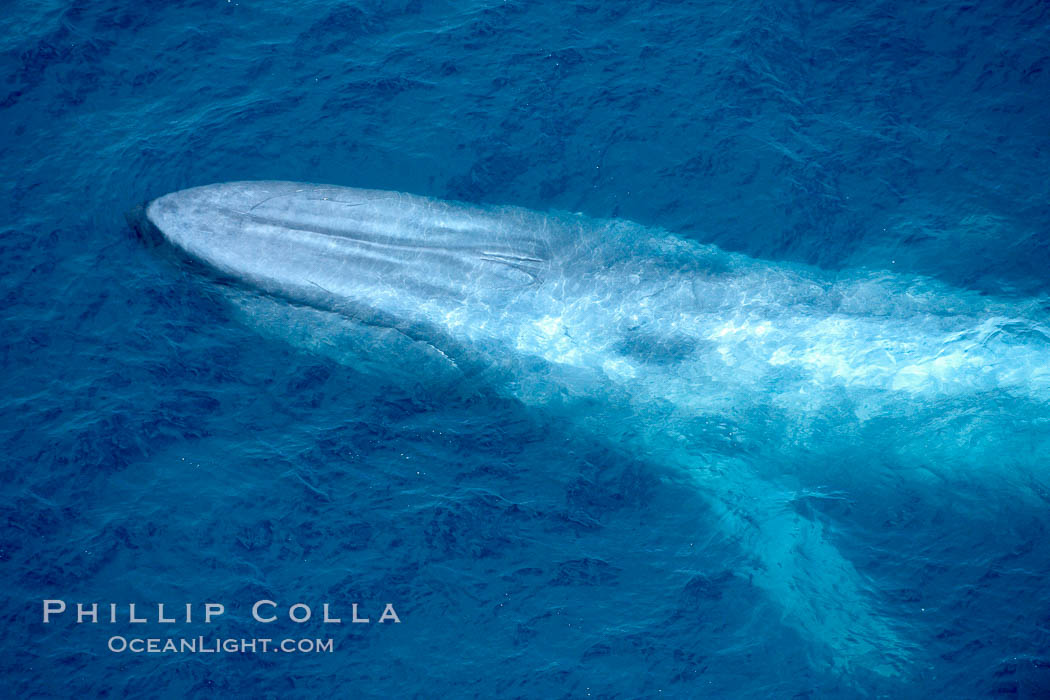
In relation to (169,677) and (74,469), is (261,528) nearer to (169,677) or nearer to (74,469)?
(169,677)

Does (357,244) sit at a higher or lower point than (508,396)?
higher

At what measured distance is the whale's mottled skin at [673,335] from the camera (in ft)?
A: 80.0

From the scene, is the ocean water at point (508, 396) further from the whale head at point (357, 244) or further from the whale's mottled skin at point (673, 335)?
the whale head at point (357, 244)

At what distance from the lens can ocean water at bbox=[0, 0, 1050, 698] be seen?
21328 mm

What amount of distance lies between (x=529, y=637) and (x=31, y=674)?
38.7ft

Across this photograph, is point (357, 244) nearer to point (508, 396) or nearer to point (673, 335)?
point (508, 396)

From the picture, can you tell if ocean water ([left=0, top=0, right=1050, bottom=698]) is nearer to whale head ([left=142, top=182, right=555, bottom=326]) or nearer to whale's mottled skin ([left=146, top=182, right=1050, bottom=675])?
whale's mottled skin ([left=146, top=182, right=1050, bottom=675])

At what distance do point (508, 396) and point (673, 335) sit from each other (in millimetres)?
4999

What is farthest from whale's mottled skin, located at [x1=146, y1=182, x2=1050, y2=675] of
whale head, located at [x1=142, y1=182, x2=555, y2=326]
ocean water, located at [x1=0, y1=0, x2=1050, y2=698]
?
ocean water, located at [x1=0, y1=0, x2=1050, y2=698]

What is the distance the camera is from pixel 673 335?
24.8 metres

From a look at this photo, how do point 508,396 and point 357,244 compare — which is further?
point 357,244

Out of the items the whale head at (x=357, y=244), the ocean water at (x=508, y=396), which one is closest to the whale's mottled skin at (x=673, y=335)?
the whale head at (x=357, y=244)

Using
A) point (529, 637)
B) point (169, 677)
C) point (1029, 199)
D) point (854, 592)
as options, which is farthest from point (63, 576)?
point (1029, 199)

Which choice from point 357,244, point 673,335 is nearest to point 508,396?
point 673,335
